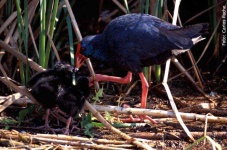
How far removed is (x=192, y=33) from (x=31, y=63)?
1295 mm

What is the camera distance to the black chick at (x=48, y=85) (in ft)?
12.5

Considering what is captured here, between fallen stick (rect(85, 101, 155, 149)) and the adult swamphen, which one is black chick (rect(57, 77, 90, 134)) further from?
the adult swamphen

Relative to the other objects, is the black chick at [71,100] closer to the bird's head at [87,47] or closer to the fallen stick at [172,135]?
the fallen stick at [172,135]

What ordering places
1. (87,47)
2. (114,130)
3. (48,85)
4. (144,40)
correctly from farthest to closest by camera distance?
1. (87,47)
2. (144,40)
3. (48,85)
4. (114,130)

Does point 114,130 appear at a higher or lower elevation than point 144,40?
lower

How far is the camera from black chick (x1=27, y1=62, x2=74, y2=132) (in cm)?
380

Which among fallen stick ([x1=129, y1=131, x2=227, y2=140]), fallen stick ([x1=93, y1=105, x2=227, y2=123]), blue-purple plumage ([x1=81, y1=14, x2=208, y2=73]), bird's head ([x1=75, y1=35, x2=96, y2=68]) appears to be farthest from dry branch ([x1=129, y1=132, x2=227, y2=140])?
bird's head ([x1=75, y1=35, x2=96, y2=68])

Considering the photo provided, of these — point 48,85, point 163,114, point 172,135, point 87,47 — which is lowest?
point 172,135

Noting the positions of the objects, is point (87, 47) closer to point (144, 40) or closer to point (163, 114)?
point (144, 40)

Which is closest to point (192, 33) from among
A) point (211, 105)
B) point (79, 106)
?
point (211, 105)

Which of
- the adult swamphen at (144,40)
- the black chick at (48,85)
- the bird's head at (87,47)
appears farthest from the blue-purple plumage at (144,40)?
the black chick at (48,85)

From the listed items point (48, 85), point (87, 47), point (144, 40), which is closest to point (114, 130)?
point (48, 85)

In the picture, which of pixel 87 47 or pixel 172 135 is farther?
pixel 87 47

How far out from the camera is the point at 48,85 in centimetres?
382
